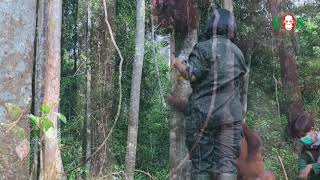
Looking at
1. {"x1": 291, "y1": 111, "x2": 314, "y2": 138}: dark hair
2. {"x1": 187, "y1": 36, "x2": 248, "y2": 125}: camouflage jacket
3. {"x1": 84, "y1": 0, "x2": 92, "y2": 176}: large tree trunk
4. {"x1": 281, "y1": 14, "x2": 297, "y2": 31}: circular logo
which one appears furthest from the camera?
{"x1": 281, "y1": 14, "x2": 297, "y2": 31}: circular logo

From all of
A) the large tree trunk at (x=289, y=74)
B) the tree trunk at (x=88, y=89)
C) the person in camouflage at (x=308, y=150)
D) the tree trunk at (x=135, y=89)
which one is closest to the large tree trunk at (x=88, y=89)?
the tree trunk at (x=88, y=89)

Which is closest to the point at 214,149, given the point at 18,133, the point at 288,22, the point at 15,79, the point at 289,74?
the point at 18,133

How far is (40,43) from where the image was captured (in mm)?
6871

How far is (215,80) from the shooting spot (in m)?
4.36

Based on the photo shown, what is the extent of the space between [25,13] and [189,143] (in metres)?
1.73

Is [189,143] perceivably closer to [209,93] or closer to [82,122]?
[209,93]

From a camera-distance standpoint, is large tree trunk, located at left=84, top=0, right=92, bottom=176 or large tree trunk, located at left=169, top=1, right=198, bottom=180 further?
large tree trunk, located at left=84, top=0, right=92, bottom=176

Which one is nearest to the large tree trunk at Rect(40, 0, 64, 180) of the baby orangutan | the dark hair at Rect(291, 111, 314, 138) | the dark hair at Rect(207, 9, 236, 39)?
the dark hair at Rect(207, 9, 236, 39)

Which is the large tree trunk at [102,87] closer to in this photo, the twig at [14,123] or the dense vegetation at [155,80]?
the dense vegetation at [155,80]

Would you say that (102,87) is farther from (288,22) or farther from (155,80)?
(288,22)

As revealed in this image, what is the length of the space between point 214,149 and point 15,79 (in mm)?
1687

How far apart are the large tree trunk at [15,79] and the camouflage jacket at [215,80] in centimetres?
134

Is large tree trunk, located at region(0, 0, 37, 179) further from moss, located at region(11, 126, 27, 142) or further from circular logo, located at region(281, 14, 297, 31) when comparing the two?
circular logo, located at region(281, 14, 297, 31)

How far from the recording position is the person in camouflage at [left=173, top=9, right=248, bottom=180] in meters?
4.23
